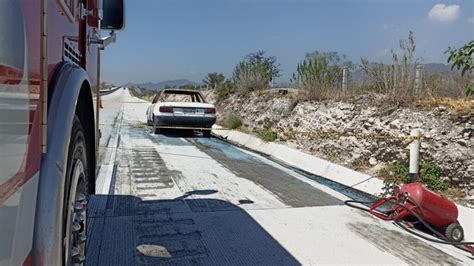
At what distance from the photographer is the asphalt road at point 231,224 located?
392 cm

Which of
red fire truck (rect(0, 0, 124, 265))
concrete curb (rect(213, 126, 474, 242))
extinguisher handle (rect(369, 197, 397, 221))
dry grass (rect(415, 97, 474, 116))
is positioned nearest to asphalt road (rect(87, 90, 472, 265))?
extinguisher handle (rect(369, 197, 397, 221))

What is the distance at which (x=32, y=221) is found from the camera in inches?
57.5

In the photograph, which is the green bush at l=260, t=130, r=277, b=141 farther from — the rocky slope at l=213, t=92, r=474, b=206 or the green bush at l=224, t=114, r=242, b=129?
the green bush at l=224, t=114, r=242, b=129

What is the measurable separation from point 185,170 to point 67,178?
5.84 m

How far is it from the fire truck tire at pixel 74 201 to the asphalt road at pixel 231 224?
1.38 metres

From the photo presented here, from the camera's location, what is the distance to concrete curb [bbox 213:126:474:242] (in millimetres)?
5355

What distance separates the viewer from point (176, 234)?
438cm

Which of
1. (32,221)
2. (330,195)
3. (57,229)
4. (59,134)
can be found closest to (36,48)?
(59,134)

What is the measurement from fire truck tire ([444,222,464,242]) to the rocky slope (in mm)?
1325

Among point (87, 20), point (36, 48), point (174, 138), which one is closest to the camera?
point (36, 48)

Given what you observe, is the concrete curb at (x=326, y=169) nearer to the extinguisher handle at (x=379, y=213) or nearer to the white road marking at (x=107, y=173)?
the extinguisher handle at (x=379, y=213)

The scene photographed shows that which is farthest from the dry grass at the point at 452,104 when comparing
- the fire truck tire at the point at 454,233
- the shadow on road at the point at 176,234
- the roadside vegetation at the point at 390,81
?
the shadow on road at the point at 176,234

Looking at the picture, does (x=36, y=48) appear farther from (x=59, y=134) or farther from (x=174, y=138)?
(x=174, y=138)

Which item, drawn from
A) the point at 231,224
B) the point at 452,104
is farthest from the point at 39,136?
the point at 452,104
